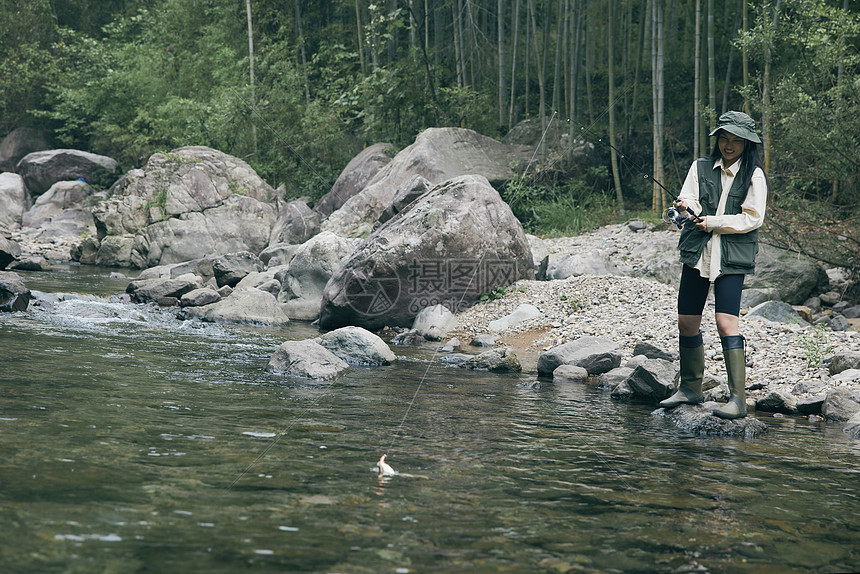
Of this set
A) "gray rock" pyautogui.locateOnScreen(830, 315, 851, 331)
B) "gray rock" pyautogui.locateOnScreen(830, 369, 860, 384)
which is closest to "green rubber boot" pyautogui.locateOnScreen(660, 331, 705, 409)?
"gray rock" pyautogui.locateOnScreen(830, 369, 860, 384)

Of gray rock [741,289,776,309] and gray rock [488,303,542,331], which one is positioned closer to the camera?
gray rock [488,303,542,331]

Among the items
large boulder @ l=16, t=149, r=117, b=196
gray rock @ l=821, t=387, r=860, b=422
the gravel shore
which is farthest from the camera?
large boulder @ l=16, t=149, r=117, b=196

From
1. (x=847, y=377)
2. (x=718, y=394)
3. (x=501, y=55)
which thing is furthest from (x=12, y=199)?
(x=847, y=377)

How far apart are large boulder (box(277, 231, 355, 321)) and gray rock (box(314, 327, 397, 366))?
10.2 feet

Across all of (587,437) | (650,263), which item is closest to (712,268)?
(587,437)

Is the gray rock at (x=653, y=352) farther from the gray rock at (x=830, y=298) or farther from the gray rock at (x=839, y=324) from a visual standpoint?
the gray rock at (x=830, y=298)

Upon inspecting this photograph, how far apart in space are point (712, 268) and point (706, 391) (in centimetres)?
157

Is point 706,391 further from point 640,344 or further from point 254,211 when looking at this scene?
point 254,211

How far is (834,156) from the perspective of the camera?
871 cm

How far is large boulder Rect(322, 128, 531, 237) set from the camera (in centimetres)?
1346

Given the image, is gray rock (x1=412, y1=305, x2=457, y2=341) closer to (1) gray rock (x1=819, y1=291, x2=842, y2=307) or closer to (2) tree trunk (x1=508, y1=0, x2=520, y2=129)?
(1) gray rock (x1=819, y1=291, x2=842, y2=307)

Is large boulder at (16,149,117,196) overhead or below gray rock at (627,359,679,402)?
overhead

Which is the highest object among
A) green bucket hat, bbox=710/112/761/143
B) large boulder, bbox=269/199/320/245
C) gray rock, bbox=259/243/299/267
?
green bucket hat, bbox=710/112/761/143

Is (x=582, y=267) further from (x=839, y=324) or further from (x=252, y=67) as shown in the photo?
(x=252, y=67)
